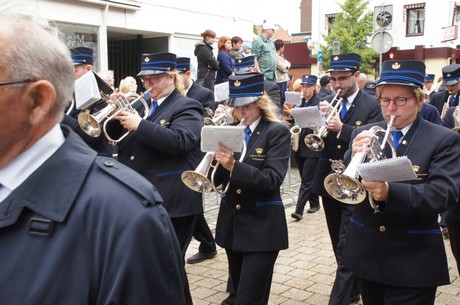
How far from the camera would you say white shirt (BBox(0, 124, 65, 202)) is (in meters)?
1.63

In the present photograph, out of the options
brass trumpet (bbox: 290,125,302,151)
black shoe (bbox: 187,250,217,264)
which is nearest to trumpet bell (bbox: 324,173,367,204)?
black shoe (bbox: 187,250,217,264)

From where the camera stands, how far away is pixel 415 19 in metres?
38.8

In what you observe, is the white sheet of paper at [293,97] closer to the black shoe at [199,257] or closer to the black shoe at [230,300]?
the black shoe at [199,257]

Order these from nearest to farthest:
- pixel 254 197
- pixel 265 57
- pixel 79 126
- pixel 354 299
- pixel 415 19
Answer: pixel 254 197 → pixel 79 126 → pixel 354 299 → pixel 265 57 → pixel 415 19

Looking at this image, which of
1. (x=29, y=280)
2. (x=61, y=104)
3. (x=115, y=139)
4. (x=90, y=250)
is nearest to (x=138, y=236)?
(x=90, y=250)

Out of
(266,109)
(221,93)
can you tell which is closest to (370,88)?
(221,93)

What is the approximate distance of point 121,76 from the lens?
14719 millimetres

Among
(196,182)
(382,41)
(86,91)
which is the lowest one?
(196,182)

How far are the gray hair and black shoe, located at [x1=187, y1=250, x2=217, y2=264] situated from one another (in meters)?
5.02

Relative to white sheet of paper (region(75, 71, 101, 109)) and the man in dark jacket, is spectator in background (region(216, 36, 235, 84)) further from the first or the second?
white sheet of paper (region(75, 71, 101, 109))

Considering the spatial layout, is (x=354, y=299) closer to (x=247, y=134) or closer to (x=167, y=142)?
(x=247, y=134)

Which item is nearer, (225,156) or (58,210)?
(58,210)

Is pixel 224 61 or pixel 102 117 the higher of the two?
pixel 224 61

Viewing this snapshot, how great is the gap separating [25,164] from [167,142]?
9.43 feet
